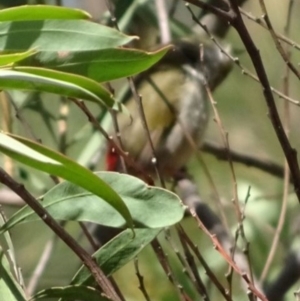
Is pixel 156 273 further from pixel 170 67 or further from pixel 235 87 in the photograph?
pixel 235 87

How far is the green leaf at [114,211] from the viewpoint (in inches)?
33.0

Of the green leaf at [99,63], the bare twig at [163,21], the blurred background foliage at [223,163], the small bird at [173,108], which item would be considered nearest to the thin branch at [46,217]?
the green leaf at [99,63]

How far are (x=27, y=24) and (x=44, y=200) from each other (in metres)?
0.19

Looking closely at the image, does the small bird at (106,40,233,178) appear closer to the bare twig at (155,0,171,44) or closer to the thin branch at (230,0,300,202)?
the bare twig at (155,0,171,44)

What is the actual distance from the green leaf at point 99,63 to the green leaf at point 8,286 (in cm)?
22

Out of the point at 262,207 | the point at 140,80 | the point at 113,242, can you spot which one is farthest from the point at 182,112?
the point at 113,242

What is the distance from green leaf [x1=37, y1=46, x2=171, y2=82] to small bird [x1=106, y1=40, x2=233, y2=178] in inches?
49.1

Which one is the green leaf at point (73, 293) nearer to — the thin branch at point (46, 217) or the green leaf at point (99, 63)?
the thin branch at point (46, 217)

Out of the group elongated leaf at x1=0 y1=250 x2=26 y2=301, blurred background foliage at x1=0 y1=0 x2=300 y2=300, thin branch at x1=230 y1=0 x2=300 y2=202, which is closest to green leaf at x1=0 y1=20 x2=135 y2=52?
thin branch at x1=230 y1=0 x2=300 y2=202

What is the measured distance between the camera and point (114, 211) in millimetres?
878

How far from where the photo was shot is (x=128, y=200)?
0.87 meters

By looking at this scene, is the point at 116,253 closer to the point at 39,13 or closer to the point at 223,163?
the point at 39,13

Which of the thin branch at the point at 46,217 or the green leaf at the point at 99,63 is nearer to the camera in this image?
the thin branch at the point at 46,217

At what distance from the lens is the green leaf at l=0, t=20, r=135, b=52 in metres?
0.88
